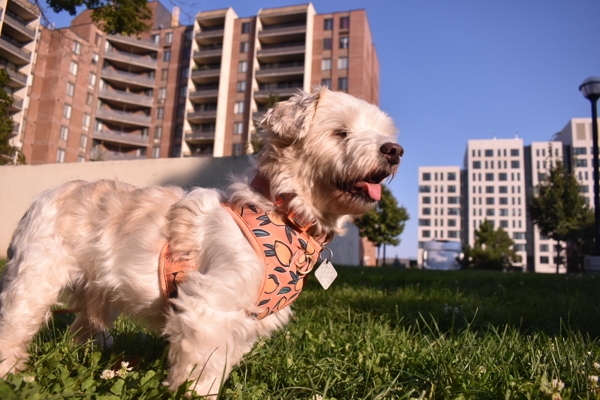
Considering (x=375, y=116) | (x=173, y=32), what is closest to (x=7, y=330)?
(x=375, y=116)

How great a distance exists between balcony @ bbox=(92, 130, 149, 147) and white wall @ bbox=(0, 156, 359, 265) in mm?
55572

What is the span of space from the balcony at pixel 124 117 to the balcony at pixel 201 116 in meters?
7.49

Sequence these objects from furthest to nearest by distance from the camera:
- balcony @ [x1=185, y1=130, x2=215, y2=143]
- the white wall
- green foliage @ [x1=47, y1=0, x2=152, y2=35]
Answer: balcony @ [x1=185, y1=130, x2=215, y2=143] → the white wall → green foliage @ [x1=47, y1=0, x2=152, y2=35]

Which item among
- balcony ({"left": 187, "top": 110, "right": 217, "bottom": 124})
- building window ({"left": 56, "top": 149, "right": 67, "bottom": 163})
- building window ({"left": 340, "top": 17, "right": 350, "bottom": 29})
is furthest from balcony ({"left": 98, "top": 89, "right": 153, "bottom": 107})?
building window ({"left": 340, "top": 17, "right": 350, "bottom": 29})

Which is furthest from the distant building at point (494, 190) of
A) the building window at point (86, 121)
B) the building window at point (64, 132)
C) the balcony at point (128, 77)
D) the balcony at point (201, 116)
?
the building window at point (64, 132)

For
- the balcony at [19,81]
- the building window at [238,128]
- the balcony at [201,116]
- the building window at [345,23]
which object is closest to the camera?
the balcony at [19,81]

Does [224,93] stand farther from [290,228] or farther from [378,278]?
[290,228]

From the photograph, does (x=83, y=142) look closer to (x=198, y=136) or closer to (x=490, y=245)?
(x=198, y=136)

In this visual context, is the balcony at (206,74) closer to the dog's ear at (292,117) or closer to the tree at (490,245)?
the tree at (490,245)

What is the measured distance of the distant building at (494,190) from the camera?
429 feet

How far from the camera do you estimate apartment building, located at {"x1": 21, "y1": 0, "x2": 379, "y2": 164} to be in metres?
60.7

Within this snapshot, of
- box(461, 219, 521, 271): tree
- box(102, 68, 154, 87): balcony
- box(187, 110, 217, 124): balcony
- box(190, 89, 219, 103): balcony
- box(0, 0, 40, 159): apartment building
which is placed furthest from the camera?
box(102, 68, 154, 87): balcony

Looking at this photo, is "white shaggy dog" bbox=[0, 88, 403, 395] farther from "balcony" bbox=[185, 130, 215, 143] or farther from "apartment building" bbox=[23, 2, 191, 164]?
"apartment building" bbox=[23, 2, 191, 164]

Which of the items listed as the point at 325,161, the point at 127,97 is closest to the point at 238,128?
the point at 127,97
